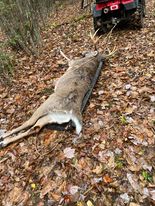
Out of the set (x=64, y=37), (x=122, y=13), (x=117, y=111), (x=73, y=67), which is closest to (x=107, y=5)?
(x=122, y=13)

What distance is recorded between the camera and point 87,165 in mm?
3709

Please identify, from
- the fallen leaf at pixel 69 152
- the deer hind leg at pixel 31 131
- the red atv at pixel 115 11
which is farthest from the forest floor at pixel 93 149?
the red atv at pixel 115 11

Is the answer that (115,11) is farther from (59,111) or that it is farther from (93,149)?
(93,149)

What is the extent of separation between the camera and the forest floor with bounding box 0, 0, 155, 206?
336 cm

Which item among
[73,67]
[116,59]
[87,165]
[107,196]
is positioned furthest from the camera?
[116,59]

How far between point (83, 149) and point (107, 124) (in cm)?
69

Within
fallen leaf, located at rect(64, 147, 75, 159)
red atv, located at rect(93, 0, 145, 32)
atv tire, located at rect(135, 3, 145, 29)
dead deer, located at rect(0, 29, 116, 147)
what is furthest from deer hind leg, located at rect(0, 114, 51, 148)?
atv tire, located at rect(135, 3, 145, 29)

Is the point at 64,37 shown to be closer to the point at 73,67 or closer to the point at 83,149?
the point at 73,67

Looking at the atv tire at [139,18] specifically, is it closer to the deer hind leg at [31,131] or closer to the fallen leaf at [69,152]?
the deer hind leg at [31,131]

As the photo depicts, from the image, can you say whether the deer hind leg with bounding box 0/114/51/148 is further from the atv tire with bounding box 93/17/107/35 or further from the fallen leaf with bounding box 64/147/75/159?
the atv tire with bounding box 93/17/107/35

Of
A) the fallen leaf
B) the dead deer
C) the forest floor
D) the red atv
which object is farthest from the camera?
the red atv

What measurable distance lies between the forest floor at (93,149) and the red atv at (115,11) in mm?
2305

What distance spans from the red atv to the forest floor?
2305 mm

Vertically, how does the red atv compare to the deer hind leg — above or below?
above
